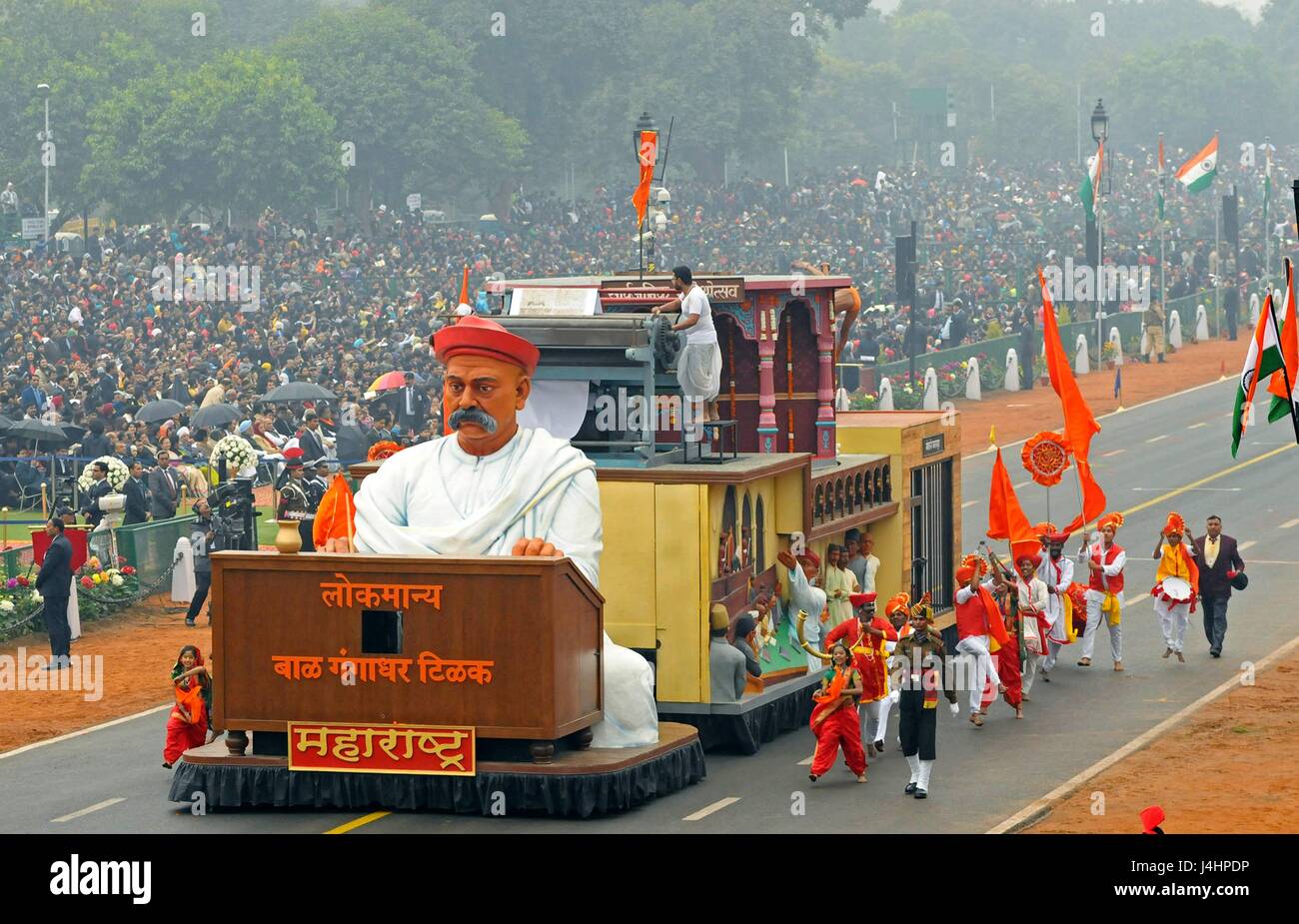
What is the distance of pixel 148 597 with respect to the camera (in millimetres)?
29312

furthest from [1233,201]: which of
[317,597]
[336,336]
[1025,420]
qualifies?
[317,597]

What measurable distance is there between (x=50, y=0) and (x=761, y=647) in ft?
271

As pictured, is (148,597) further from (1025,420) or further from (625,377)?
(1025,420)

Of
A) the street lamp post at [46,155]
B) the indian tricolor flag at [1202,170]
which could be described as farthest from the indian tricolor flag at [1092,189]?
the street lamp post at [46,155]

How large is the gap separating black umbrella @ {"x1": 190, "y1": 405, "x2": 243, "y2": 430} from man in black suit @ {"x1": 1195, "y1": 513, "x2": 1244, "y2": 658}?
Result: 15.6 meters

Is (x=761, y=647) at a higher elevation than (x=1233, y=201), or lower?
lower

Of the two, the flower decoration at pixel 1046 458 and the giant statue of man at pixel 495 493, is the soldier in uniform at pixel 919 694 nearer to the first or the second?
the giant statue of man at pixel 495 493

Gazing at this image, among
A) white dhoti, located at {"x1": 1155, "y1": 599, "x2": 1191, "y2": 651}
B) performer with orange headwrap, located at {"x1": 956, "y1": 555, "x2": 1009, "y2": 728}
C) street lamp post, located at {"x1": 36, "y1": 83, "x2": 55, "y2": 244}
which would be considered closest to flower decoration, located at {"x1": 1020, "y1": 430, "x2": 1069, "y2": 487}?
white dhoti, located at {"x1": 1155, "y1": 599, "x2": 1191, "y2": 651}

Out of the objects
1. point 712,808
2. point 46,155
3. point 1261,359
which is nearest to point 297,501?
point 712,808

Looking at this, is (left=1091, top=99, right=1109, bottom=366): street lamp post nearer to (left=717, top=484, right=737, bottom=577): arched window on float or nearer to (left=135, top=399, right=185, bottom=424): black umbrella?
(left=135, top=399, right=185, bottom=424): black umbrella

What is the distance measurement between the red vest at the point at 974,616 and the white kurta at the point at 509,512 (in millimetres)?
4021

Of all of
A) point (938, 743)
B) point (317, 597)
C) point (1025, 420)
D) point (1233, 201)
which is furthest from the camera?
point (1233, 201)

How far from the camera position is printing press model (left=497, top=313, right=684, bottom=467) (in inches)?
758

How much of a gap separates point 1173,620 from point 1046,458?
2146 mm
